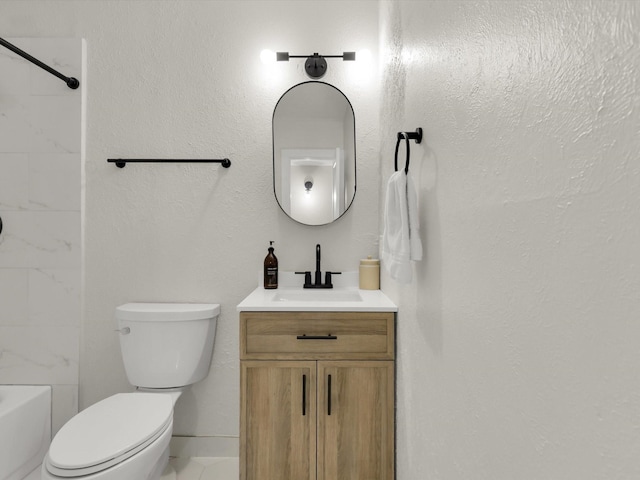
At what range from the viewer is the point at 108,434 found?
1371 millimetres

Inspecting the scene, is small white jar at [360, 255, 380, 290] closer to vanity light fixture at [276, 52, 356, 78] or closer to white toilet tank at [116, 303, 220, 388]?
white toilet tank at [116, 303, 220, 388]

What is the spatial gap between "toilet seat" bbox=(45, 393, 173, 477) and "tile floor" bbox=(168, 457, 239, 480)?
0.53 meters

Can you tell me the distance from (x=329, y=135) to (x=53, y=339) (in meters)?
1.71

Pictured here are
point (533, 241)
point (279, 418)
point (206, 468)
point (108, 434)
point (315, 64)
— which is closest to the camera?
point (533, 241)

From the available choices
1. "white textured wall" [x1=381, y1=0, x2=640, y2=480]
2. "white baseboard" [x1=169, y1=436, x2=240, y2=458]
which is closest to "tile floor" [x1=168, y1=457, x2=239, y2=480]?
"white baseboard" [x1=169, y1=436, x2=240, y2=458]

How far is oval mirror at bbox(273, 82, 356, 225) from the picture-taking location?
82.4 inches

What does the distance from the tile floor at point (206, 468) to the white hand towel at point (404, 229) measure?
1375 mm

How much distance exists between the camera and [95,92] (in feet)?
6.90

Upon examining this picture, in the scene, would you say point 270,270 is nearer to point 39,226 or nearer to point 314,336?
point 314,336

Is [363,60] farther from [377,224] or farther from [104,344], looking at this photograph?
[104,344]

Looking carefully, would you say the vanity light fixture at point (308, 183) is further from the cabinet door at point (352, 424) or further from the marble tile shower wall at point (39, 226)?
the marble tile shower wall at point (39, 226)

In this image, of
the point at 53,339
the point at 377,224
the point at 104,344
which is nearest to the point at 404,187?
the point at 377,224

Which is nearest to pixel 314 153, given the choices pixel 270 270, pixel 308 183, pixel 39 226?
pixel 308 183

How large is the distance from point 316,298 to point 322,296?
0.22 feet
